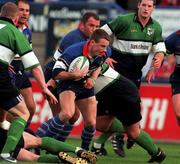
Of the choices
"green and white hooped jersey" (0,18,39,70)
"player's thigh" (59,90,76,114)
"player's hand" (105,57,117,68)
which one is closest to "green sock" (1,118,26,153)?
"green and white hooped jersey" (0,18,39,70)

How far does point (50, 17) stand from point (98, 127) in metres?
6.68

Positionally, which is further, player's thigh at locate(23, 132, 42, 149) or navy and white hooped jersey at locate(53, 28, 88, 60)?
navy and white hooped jersey at locate(53, 28, 88, 60)

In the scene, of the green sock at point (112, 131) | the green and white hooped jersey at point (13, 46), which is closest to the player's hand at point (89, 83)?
the green and white hooped jersey at point (13, 46)

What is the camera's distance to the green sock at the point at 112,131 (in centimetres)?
1393

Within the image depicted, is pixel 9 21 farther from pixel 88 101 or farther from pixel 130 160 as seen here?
pixel 130 160

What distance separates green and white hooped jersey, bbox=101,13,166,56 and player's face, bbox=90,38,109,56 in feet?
5.54

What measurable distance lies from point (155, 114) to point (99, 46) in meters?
5.53

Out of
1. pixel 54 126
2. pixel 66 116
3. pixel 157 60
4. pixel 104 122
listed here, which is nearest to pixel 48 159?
pixel 66 116

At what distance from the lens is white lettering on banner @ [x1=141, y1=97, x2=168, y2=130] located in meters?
17.4

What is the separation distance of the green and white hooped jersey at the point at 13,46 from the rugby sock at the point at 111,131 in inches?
129

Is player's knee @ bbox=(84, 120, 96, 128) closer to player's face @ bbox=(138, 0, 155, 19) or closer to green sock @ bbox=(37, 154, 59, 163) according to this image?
green sock @ bbox=(37, 154, 59, 163)

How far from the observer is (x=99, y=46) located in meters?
12.1

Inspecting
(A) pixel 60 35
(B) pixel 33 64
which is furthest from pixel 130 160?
(A) pixel 60 35

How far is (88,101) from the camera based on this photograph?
1245 centimetres
